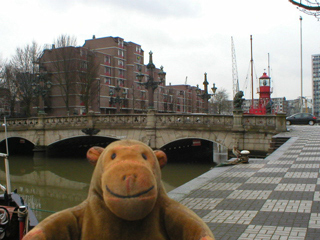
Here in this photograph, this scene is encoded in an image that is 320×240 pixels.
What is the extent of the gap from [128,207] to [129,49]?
65.5 meters

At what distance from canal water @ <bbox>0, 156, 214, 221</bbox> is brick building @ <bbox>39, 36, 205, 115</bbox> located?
1113 cm

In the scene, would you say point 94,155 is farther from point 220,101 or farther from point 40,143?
point 220,101

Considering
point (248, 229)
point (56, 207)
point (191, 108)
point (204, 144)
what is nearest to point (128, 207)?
point (248, 229)

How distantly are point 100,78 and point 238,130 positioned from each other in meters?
39.6

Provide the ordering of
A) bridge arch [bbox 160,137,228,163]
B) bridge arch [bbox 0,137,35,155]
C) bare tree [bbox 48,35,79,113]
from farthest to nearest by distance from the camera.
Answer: bare tree [bbox 48,35,79,113], bridge arch [bbox 0,137,35,155], bridge arch [bbox 160,137,228,163]

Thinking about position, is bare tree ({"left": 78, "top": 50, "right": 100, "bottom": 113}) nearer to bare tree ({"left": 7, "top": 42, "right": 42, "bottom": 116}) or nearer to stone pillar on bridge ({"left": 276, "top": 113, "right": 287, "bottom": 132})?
bare tree ({"left": 7, "top": 42, "right": 42, "bottom": 116})

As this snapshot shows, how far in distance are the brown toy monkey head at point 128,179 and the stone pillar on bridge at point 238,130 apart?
19.5 m

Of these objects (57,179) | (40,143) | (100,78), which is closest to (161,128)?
(57,179)

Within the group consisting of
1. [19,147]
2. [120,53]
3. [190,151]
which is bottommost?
[190,151]

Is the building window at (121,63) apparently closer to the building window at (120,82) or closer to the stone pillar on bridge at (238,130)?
the building window at (120,82)

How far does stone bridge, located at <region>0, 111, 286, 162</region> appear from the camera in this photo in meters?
21.3

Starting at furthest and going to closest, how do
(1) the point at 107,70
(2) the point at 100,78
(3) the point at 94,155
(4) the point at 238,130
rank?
(1) the point at 107,70 → (2) the point at 100,78 → (4) the point at 238,130 → (3) the point at 94,155

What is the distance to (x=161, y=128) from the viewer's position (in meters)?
24.7

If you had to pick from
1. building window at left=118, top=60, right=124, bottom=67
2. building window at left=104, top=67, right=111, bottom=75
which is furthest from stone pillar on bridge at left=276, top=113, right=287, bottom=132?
building window at left=118, top=60, right=124, bottom=67
